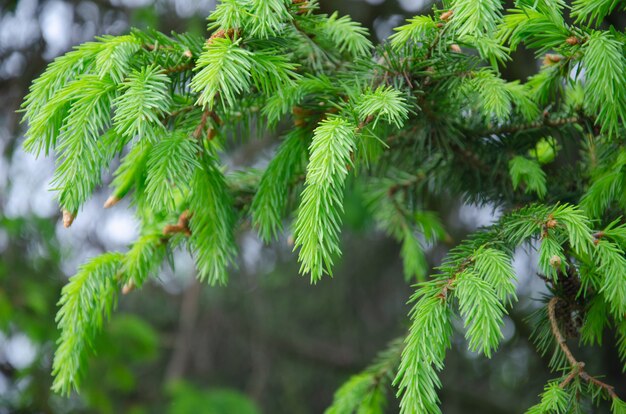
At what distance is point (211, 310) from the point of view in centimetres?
396

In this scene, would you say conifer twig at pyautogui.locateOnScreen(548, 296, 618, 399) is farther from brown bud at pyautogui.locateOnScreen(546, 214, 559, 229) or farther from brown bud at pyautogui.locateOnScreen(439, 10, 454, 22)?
brown bud at pyautogui.locateOnScreen(439, 10, 454, 22)

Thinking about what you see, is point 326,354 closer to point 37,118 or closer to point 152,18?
point 152,18

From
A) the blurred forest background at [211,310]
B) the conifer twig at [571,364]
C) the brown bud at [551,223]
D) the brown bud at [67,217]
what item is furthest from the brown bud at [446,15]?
the blurred forest background at [211,310]

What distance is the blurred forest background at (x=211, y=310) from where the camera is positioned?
270 centimetres

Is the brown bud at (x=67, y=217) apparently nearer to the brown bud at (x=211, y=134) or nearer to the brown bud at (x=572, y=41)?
the brown bud at (x=211, y=134)

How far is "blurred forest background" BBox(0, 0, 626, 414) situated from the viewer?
2.70m

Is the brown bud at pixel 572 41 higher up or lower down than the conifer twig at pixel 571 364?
higher up

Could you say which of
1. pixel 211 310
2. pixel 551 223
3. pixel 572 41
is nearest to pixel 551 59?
pixel 572 41

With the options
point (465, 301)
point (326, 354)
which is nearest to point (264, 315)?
point (326, 354)

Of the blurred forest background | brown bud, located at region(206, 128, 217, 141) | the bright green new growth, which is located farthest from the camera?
the blurred forest background

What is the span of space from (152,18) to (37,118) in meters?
1.80

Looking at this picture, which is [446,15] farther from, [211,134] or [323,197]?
[211,134]

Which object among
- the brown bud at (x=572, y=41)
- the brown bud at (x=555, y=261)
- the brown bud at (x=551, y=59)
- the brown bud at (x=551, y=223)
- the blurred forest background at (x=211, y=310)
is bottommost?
the blurred forest background at (x=211, y=310)

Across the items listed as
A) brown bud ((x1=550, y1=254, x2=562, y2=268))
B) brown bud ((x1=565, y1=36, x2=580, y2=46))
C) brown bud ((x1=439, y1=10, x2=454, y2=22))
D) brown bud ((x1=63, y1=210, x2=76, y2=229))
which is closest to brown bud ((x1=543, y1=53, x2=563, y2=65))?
brown bud ((x1=565, y1=36, x2=580, y2=46))
